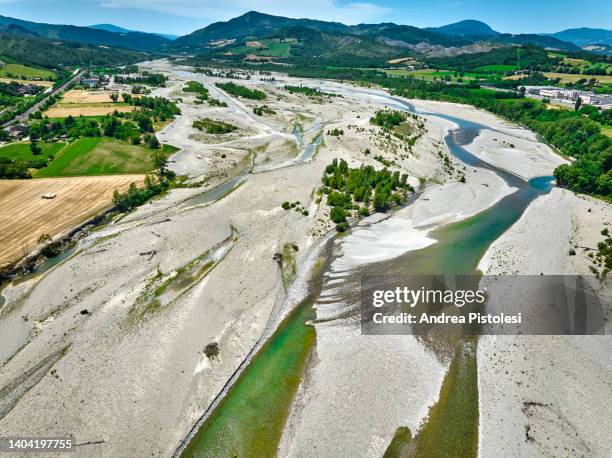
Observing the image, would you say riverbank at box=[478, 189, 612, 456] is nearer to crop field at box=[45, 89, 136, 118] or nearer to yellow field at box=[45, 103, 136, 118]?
yellow field at box=[45, 103, 136, 118]

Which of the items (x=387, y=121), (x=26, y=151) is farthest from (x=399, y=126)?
(x=26, y=151)

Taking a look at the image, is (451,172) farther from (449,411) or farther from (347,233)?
(449,411)

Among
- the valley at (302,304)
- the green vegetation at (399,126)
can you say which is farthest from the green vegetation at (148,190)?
the green vegetation at (399,126)

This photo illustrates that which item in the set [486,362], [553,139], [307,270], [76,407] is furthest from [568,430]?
[553,139]

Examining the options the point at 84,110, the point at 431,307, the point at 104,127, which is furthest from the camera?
the point at 84,110

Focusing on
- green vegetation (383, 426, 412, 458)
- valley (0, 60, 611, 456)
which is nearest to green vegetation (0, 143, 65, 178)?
valley (0, 60, 611, 456)

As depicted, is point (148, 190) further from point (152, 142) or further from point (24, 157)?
point (24, 157)

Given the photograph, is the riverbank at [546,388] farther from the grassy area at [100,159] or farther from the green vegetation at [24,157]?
the green vegetation at [24,157]
